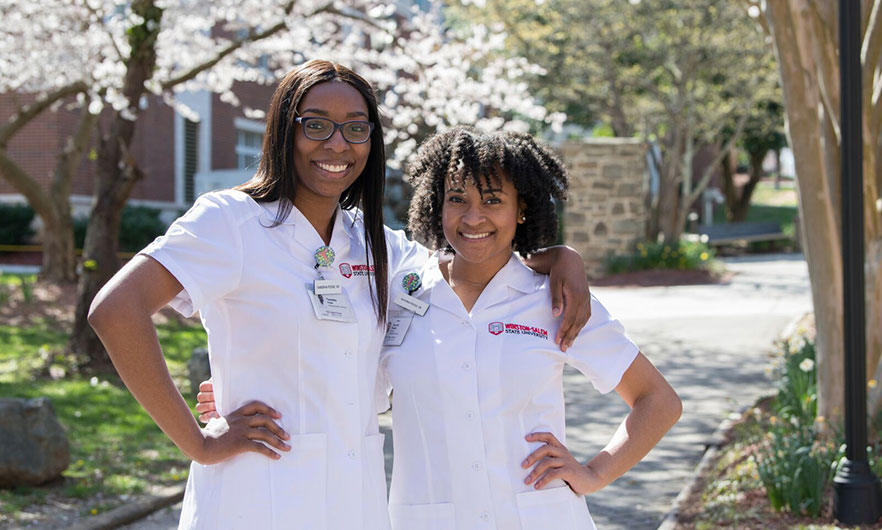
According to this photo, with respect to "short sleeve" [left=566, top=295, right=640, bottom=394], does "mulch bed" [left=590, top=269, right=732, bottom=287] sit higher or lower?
lower

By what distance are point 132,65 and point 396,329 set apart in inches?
327

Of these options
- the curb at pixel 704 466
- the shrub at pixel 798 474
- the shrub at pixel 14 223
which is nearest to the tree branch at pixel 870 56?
the shrub at pixel 798 474

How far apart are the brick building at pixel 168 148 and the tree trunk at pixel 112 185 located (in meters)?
9.39

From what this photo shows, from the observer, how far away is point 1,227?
723 inches

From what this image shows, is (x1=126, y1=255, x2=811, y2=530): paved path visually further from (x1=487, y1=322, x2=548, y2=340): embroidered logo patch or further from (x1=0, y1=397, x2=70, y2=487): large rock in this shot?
(x1=487, y1=322, x2=548, y2=340): embroidered logo patch

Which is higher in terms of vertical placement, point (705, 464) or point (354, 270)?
point (354, 270)

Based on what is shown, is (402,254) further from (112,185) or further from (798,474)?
(112,185)

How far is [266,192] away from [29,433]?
4209 millimetres

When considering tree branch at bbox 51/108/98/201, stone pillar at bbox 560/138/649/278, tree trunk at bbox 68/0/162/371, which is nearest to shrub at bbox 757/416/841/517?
tree trunk at bbox 68/0/162/371

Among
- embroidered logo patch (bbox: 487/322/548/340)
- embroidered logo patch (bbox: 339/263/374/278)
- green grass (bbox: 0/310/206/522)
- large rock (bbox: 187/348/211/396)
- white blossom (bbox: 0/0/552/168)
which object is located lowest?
green grass (bbox: 0/310/206/522)

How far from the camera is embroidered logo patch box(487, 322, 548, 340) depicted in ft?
8.50

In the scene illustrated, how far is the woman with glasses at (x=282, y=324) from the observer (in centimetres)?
222

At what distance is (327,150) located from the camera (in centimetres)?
251

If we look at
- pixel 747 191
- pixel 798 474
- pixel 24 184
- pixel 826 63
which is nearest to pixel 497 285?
pixel 798 474
